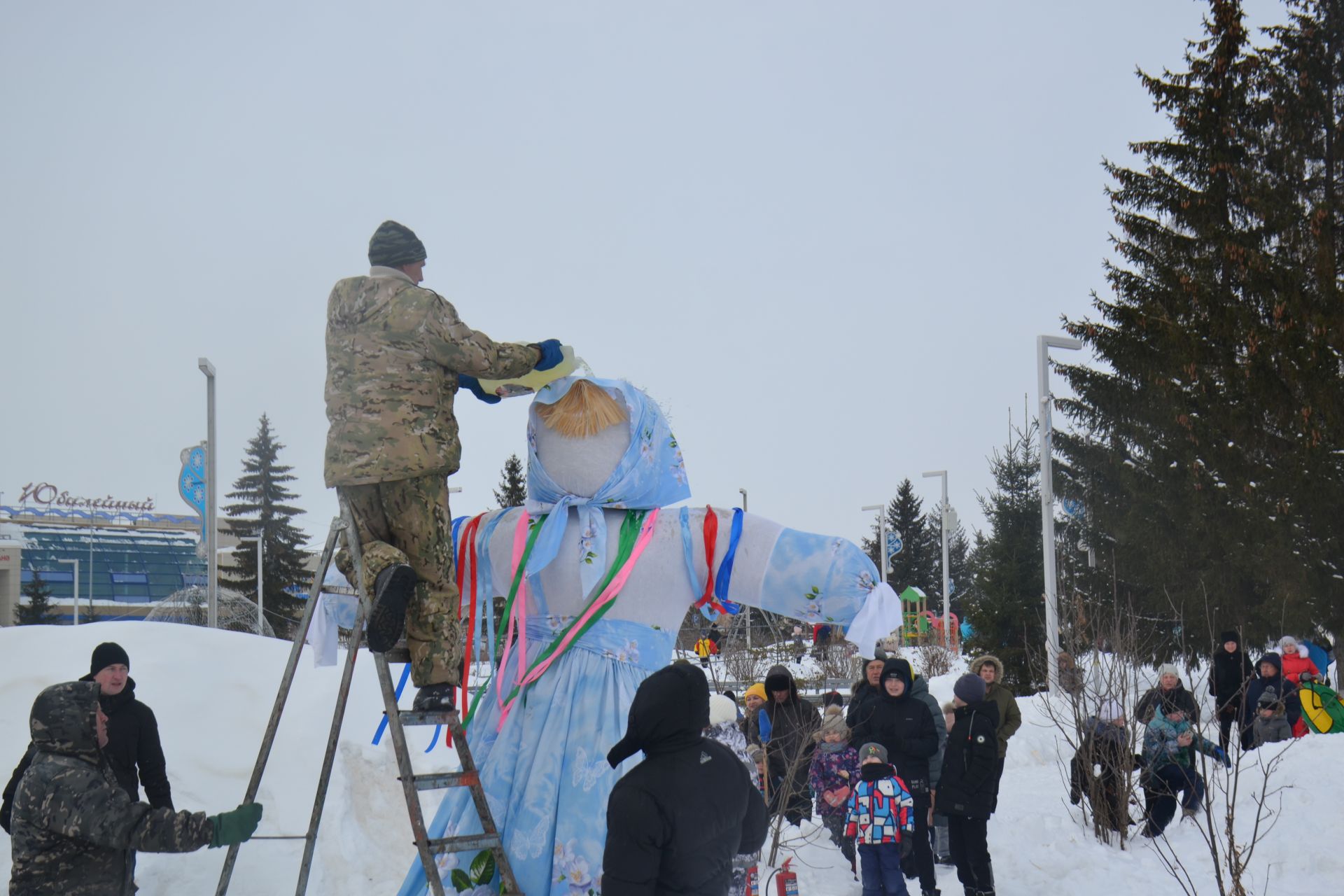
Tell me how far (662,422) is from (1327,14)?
1729cm

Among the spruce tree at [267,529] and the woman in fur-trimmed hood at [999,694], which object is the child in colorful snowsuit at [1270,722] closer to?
the woman in fur-trimmed hood at [999,694]

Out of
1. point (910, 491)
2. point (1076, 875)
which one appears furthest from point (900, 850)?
point (910, 491)

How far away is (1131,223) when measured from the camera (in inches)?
758

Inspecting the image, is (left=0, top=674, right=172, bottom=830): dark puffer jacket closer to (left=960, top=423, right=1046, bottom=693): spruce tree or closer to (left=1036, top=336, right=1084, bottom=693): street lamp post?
(left=1036, top=336, right=1084, bottom=693): street lamp post

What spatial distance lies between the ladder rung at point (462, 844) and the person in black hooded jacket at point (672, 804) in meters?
0.60

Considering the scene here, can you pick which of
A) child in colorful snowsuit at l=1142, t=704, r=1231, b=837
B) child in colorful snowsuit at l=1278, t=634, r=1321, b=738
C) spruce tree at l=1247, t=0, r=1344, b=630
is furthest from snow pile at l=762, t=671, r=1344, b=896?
spruce tree at l=1247, t=0, r=1344, b=630

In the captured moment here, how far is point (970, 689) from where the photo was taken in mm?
7281

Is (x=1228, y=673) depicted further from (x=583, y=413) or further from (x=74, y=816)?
(x=74, y=816)

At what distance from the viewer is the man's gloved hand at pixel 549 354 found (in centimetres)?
406

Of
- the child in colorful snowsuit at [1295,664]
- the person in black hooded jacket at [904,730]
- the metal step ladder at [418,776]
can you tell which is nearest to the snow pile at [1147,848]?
the person in black hooded jacket at [904,730]

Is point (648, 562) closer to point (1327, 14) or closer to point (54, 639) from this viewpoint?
point (54, 639)

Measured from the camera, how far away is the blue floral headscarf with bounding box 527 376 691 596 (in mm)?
4035

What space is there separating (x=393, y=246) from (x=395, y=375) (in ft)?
1.65

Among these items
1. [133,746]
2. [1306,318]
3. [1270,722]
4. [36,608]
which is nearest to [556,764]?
[133,746]
